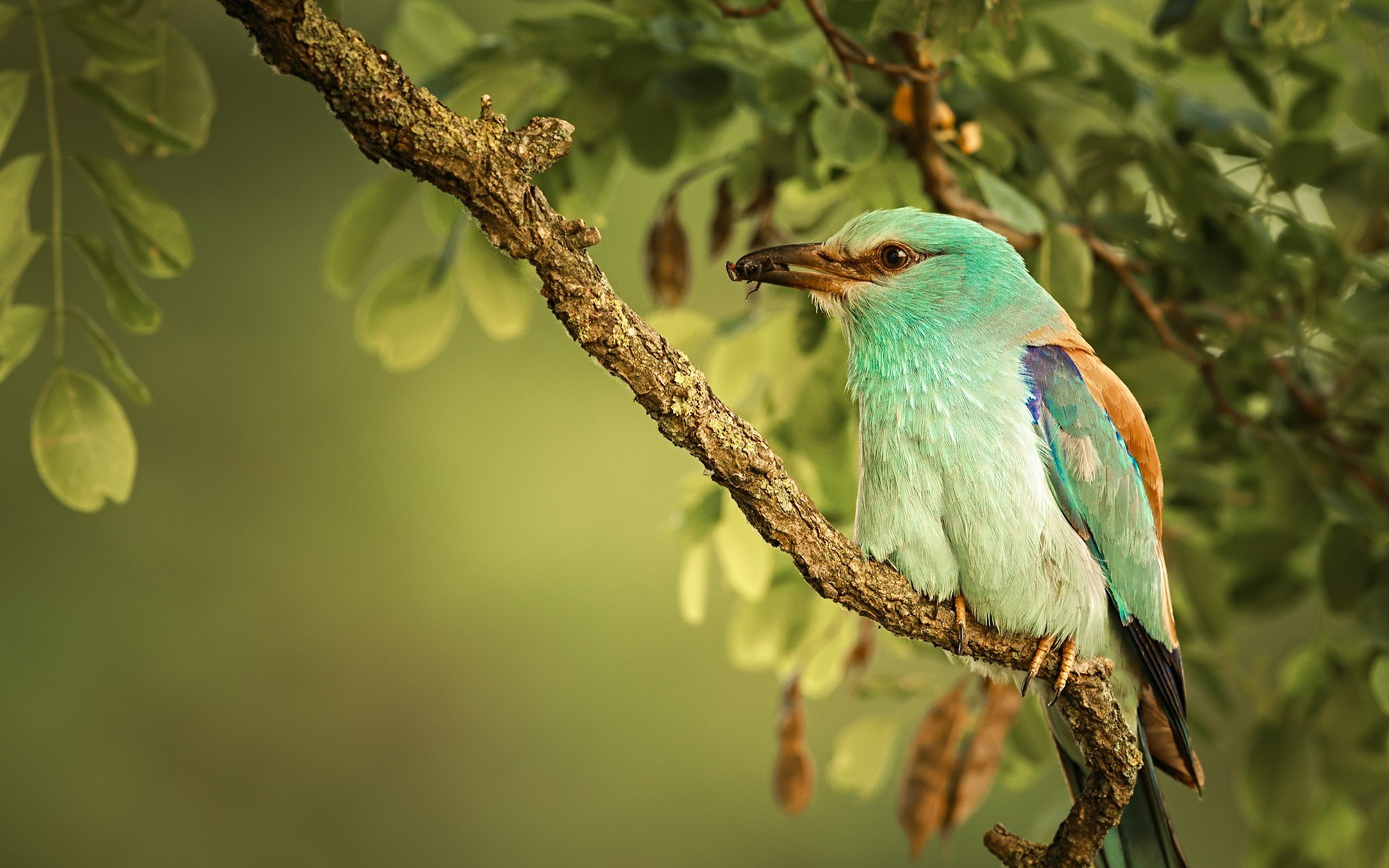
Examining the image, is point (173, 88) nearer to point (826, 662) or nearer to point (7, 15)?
point (7, 15)

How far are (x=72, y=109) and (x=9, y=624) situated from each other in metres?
2.61

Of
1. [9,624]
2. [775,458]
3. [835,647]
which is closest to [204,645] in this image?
[9,624]

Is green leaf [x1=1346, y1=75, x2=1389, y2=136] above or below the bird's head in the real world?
above

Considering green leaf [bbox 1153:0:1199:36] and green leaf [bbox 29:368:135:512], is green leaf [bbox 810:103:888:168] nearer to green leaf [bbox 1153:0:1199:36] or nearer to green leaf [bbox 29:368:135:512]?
green leaf [bbox 1153:0:1199:36]

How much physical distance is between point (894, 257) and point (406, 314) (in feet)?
2.65

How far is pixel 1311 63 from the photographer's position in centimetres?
213

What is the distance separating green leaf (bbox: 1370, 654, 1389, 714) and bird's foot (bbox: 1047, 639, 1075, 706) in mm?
616

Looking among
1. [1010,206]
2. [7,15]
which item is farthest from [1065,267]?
[7,15]

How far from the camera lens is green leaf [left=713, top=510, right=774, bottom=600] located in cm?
216

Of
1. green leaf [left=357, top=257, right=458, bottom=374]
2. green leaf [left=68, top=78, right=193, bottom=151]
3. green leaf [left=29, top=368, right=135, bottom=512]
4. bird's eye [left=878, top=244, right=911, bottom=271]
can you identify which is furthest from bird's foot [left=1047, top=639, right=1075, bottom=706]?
green leaf [left=68, top=78, right=193, bottom=151]

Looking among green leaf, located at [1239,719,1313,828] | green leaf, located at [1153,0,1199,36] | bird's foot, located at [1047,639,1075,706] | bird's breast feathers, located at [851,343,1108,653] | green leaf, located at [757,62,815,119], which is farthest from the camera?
green leaf, located at [1239,719,1313,828]

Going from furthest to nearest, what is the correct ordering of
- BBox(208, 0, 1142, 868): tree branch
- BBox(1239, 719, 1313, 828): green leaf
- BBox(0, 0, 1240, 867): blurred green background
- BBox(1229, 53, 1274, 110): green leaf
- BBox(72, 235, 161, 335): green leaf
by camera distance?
1. BBox(0, 0, 1240, 867): blurred green background
2. BBox(1239, 719, 1313, 828): green leaf
3. BBox(1229, 53, 1274, 110): green leaf
4. BBox(72, 235, 161, 335): green leaf
5. BBox(208, 0, 1142, 868): tree branch

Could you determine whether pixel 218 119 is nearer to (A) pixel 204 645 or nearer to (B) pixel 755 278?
(A) pixel 204 645

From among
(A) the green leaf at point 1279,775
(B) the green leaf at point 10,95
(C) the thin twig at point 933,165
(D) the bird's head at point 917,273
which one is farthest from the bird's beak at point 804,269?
(A) the green leaf at point 1279,775
